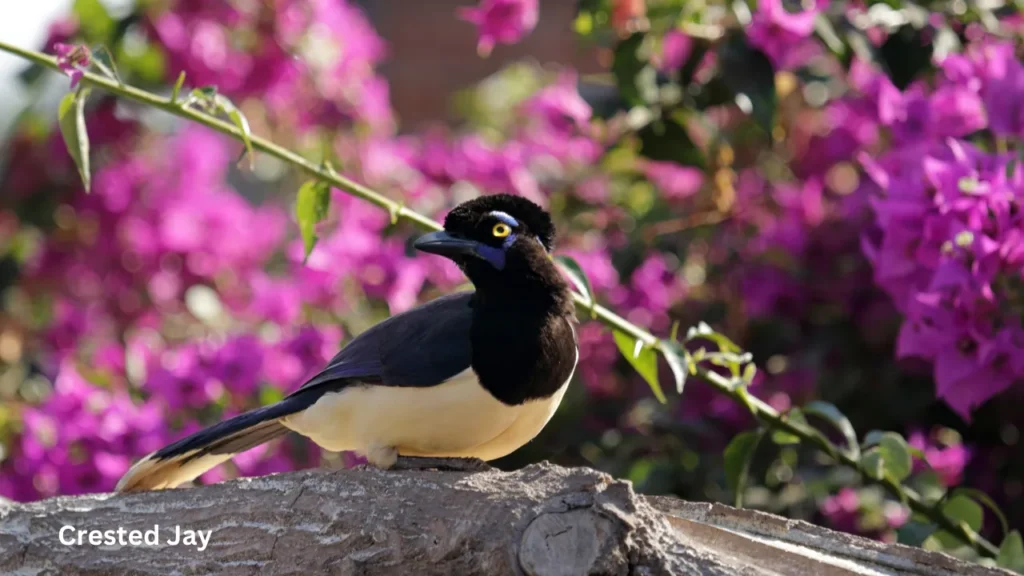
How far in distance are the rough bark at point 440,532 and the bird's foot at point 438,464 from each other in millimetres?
70

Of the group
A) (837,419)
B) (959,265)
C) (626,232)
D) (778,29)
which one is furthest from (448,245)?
(626,232)

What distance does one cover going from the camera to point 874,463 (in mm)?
1796

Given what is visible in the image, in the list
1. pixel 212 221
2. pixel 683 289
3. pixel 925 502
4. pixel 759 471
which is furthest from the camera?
pixel 212 221

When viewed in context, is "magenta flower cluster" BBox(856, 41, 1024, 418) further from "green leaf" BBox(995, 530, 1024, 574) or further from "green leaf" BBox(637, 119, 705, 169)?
"green leaf" BBox(637, 119, 705, 169)

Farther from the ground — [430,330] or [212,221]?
[430,330]

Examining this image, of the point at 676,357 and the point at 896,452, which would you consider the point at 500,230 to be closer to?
the point at 676,357

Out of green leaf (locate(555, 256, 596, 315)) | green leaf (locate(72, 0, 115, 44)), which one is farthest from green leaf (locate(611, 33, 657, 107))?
green leaf (locate(72, 0, 115, 44))

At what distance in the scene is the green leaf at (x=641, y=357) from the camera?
178 centimetres

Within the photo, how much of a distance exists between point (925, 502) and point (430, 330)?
2.68 ft

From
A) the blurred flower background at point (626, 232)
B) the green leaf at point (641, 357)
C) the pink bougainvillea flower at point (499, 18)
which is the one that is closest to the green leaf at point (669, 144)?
the blurred flower background at point (626, 232)

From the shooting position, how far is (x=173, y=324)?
12.0ft

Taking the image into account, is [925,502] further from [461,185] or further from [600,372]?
[461,185]

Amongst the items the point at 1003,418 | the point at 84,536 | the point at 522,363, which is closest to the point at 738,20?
the point at 1003,418

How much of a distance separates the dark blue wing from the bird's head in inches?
3.0
